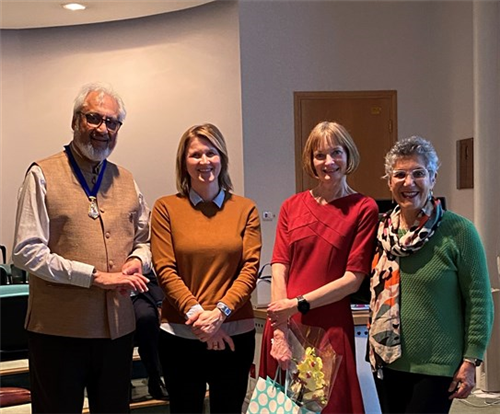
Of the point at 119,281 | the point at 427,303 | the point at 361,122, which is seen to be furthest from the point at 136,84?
the point at 427,303

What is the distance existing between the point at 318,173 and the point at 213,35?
426 centimetres

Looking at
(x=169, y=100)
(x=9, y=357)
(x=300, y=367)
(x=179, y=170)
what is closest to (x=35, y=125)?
(x=169, y=100)

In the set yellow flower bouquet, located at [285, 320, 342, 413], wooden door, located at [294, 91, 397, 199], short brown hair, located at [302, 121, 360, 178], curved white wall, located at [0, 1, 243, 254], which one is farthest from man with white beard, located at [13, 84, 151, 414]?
wooden door, located at [294, 91, 397, 199]

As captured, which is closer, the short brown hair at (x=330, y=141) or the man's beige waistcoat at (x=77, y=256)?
the man's beige waistcoat at (x=77, y=256)

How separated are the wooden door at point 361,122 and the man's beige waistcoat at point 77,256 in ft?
13.2

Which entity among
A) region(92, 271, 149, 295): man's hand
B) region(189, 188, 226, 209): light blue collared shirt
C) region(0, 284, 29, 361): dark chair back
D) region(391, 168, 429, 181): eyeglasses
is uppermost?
region(391, 168, 429, 181): eyeglasses

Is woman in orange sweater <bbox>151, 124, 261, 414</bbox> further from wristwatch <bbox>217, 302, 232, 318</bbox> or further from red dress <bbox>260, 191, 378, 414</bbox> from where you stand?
red dress <bbox>260, 191, 378, 414</bbox>

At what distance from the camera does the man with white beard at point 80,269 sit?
2.11m

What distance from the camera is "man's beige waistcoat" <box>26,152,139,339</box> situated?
212 cm

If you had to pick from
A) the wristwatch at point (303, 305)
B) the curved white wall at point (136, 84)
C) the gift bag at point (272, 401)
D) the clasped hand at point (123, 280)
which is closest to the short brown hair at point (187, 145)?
the clasped hand at point (123, 280)

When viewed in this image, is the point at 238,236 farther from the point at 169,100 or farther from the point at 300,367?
the point at 169,100

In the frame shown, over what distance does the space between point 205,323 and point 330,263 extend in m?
0.49

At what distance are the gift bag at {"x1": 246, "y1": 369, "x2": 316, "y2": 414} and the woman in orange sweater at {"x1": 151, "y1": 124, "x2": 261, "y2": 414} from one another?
196mm

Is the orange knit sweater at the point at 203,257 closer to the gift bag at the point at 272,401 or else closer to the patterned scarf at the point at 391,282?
the gift bag at the point at 272,401
